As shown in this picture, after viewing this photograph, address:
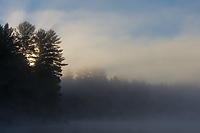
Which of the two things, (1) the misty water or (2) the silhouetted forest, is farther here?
(2) the silhouetted forest

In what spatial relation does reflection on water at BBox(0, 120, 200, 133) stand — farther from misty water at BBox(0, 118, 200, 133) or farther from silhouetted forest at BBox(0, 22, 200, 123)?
silhouetted forest at BBox(0, 22, 200, 123)

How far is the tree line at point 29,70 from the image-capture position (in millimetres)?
37906

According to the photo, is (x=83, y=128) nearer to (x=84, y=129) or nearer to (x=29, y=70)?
(x=84, y=129)

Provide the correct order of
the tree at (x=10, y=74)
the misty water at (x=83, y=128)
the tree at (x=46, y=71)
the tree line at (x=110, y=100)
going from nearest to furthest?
the misty water at (x=83, y=128) → the tree at (x=10, y=74) → the tree at (x=46, y=71) → the tree line at (x=110, y=100)

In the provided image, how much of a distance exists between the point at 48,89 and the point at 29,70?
244 inches

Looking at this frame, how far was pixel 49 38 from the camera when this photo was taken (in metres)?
52.8

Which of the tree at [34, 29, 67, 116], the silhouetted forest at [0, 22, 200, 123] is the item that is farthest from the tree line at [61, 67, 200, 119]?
the tree at [34, 29, 67, 116]

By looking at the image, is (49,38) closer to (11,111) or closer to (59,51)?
(59,51)

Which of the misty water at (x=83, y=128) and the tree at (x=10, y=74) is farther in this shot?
the tree at (x=10, y=74)

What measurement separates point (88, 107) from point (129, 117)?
20276mm

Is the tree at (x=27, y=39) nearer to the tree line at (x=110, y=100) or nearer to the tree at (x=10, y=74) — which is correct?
the tree at (x=10, y=74)

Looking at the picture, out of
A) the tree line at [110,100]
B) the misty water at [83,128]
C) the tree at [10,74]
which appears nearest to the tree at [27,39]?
the tree at [10,74]

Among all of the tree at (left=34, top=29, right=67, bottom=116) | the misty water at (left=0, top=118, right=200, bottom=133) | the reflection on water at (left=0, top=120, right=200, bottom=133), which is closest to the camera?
the reflection on water at (left=0, top=120, right=200, bottom=133)

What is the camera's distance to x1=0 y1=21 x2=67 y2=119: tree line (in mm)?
37906
